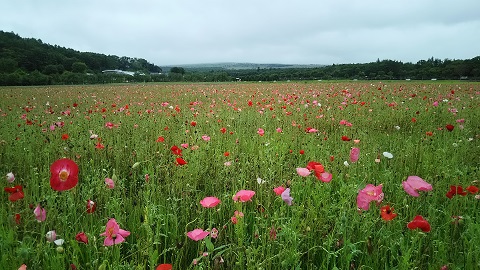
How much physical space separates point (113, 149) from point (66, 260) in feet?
7.43

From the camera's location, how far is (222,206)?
2.38 m

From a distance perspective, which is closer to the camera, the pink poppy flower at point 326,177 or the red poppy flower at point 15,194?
the red poppy flower at point 15,194

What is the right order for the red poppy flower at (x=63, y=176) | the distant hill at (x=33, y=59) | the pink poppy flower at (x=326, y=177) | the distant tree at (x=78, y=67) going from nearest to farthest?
the red poppy flower at (x=63, y=176) → the pink poppy flower at (x=326, y=177) → the distant hill at (x=33, y=59) → the distant tree at (x=78, y=67)

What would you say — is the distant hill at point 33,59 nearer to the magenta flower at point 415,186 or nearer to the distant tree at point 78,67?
the distant tree at point 78,67

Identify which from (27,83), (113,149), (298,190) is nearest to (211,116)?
(113,149)

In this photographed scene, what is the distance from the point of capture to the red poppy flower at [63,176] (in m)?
1.42

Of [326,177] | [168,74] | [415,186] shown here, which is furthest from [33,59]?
[415,186]

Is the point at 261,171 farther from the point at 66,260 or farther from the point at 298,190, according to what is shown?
the point at 66,260

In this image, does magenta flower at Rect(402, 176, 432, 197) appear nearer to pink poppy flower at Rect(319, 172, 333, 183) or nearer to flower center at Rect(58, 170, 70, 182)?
pink poppy flower at Rect(319, 172, 333, 183)

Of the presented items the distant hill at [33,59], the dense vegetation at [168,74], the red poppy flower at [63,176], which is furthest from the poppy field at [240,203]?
the distant hill at [33,59]

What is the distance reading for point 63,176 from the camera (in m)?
1.44

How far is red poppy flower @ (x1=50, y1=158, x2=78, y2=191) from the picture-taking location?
1420 millimetres

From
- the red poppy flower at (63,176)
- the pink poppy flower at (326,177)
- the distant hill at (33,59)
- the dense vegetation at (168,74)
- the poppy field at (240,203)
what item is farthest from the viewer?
the distant hill at (33,59)

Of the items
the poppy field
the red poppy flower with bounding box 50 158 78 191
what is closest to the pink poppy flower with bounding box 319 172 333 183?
the poppy field
